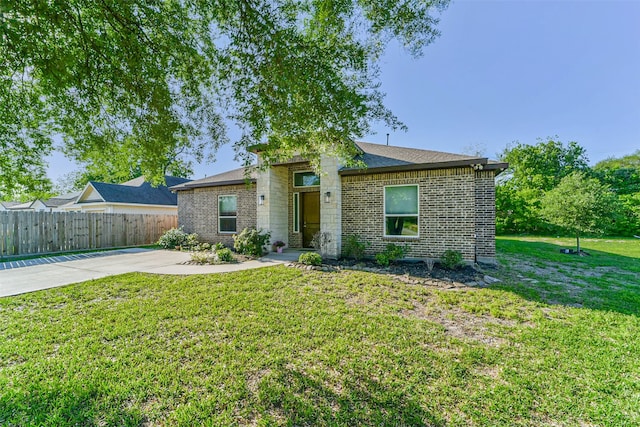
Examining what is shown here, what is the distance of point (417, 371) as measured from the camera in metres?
3.02

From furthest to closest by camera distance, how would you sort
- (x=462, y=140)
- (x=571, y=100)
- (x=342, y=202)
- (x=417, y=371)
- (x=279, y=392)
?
(x=462, y=140)
(x=571, y=100)
(x=342, y=202)
(x=417, y=371)
(x=279, y=392)

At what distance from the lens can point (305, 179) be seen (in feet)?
37.5

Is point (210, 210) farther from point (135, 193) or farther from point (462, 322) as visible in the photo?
point (462, 322)

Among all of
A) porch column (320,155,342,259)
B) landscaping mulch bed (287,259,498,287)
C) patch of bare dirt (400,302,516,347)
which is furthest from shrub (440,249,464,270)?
porch column (320,155,342,259)

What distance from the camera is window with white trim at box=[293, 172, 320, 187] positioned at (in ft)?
36.7

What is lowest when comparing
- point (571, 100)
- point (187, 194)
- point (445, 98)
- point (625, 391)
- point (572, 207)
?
point (625, 391)

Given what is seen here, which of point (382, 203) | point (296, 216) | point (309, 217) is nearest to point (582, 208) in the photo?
point (382, 203)

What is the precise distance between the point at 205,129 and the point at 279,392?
4.22 metres

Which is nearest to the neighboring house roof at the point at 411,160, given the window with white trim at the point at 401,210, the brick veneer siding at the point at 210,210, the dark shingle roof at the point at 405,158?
the dark shingle roof at the point at 405,158

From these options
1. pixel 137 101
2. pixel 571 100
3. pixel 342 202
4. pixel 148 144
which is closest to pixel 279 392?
pixel 148 144

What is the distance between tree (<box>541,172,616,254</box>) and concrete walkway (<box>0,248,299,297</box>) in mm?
12483

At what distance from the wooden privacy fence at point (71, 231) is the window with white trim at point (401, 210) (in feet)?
46.0

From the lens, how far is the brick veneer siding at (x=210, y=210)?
11.5 m

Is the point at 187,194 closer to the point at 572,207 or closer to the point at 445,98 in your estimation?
the point at 445,98
